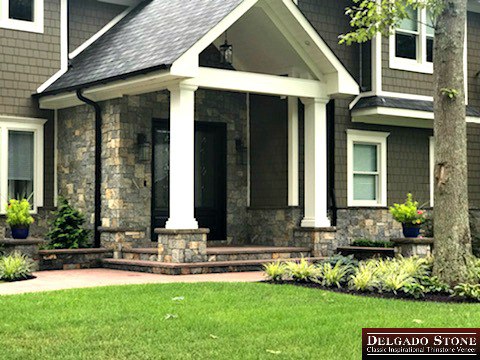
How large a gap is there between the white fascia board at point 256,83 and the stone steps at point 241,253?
2.83m

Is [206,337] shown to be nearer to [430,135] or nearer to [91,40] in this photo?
[91,40]

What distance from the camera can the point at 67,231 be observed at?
15570mm

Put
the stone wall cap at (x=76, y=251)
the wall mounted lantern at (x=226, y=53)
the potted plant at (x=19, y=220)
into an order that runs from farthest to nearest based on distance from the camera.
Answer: the wall mounted lantern at (x=226, y=53) → the stone wall cap at (x=76, y=251) → the potted plant at (x=19, y=220)

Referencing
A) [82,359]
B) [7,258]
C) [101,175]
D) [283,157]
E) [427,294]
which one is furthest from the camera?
[283,157]

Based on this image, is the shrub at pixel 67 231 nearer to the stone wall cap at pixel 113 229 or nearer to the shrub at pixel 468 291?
the stone wall cap at pixel 113 229

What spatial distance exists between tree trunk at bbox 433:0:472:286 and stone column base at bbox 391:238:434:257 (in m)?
4.13

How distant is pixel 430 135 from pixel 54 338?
43.8 feet

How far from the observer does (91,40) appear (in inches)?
679

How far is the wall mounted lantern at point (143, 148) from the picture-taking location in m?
15.7

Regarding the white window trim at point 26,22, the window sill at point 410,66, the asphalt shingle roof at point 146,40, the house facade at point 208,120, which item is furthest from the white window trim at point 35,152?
the window sill at point 410,66

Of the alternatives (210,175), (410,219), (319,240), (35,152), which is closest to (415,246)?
(410,219)

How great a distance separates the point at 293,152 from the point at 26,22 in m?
5.70

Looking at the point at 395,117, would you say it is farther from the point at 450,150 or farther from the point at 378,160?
the point at 450,150

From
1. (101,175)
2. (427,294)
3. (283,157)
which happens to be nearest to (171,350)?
(427,294)
